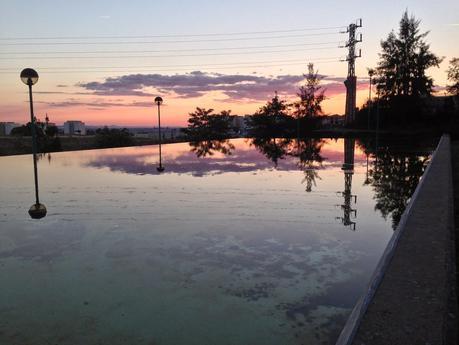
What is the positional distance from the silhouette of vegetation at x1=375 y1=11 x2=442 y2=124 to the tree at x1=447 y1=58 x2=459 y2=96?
2.43m

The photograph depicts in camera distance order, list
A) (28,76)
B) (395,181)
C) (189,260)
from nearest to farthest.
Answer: (189,260) → (395,181) → (28,76)

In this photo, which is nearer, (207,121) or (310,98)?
(207,121)

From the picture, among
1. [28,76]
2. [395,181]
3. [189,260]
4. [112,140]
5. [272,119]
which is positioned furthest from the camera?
[272,119]

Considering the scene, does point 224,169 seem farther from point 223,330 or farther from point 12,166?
point 223,330

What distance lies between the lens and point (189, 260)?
4.70m

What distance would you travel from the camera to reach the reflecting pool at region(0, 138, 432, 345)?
316 cm

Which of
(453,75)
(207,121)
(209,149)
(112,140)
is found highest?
(453,75)

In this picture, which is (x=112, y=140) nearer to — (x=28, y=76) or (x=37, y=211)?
(x=28, y=76)

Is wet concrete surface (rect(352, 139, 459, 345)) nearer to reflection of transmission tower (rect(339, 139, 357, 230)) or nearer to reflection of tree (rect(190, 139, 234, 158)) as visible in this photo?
reflection of transmission tower (rect(339, 139, 357, 230))

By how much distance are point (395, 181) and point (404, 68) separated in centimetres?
4067

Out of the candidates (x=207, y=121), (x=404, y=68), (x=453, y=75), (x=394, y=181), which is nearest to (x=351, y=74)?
(x=404, y=68)

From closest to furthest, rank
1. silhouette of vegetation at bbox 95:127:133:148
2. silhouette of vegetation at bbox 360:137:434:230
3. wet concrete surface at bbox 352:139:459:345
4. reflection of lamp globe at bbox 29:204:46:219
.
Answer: wet concrete surface at bbox 352:139:459:345 → reflection of lamp globe at bbox 29:204:46:219 → silhouette of vegetation at bbox 360:137:434:230 → silhouette of vegetation at bbox 95:127:133:148

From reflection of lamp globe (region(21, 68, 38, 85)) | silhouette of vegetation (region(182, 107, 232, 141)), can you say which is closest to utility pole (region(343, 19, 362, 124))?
silhouette of vegetation (region(182, 107, 232, 141))

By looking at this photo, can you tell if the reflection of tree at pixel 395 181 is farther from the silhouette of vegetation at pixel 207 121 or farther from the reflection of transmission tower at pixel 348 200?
the silhouette of vegetation at pixel 207 121
